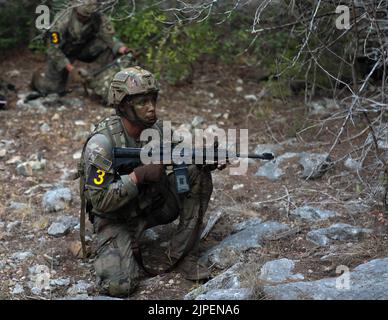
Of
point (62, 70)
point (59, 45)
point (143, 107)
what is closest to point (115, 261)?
point (143, 107)

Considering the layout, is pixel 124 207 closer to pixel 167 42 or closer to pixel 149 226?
pixel 149 226

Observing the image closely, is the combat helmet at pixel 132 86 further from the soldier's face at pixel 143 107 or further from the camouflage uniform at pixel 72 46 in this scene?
the camouflage uniform at pixel 72 46

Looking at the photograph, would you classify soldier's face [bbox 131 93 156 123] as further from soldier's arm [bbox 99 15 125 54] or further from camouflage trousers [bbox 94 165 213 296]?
soldier's arm [bbox 99 15 125 54]

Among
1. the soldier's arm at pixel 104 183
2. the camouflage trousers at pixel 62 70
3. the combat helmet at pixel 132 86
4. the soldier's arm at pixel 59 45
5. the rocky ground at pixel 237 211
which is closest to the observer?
the rocky ground at pixel 237 211

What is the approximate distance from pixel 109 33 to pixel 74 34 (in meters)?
0.40

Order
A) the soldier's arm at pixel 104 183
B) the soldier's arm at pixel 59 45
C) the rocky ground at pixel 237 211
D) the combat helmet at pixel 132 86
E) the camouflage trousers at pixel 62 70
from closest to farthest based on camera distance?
the rocky ground at pixel 237 211
the soldier's arm at pixel 104 183
the combat helmet at pixel 132 86
the soldier's arm at pixel 59 45
the camouflage trousers at pixel 62 70

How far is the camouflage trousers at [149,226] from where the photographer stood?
438 cm

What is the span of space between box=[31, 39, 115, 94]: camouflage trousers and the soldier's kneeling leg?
3529mm

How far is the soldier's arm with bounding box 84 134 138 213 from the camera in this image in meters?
4.24

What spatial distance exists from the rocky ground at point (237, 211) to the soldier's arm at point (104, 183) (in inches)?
24.0

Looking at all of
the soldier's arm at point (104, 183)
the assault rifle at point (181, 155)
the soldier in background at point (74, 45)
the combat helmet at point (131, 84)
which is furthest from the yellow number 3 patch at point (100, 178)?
the soldier in background at point (74, 45)

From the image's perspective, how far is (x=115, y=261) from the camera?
4.42 m

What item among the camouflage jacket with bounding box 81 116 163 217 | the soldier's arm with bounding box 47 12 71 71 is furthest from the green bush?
the camouflage jacket with bounding box 81 116 163 217
